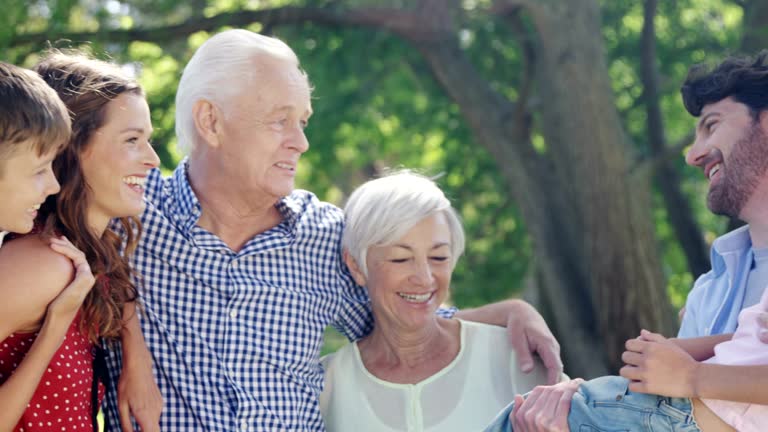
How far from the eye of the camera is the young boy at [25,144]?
2.54 meters

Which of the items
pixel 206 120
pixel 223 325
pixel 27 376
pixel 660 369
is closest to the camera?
pixel 27 376

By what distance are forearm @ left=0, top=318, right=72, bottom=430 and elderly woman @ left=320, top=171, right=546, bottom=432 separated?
1.20m

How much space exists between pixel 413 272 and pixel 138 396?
97 centimetres

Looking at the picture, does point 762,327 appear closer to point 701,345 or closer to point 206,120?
point 701,345

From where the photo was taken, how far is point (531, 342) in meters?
3.43

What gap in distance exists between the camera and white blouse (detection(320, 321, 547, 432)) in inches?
134

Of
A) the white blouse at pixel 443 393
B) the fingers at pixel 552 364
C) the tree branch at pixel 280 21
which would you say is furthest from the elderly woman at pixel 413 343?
the tree branch at pixel 280 21

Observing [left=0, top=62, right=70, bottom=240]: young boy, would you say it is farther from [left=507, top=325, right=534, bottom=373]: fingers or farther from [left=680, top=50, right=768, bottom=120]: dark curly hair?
[left=680, top=50, right=768, bottom=120]: dark curly hair

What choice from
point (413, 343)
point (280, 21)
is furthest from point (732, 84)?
point (280, 21)

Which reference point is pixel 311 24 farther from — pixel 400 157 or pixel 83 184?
pixel 83 184

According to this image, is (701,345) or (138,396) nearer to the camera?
(701,345)

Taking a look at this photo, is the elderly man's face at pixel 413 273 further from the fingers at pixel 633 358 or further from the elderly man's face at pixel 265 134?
the fingers at pixel 633 358

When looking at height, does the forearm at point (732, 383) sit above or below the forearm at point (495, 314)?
below

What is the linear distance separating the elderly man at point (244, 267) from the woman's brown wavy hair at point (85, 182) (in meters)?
0.27
